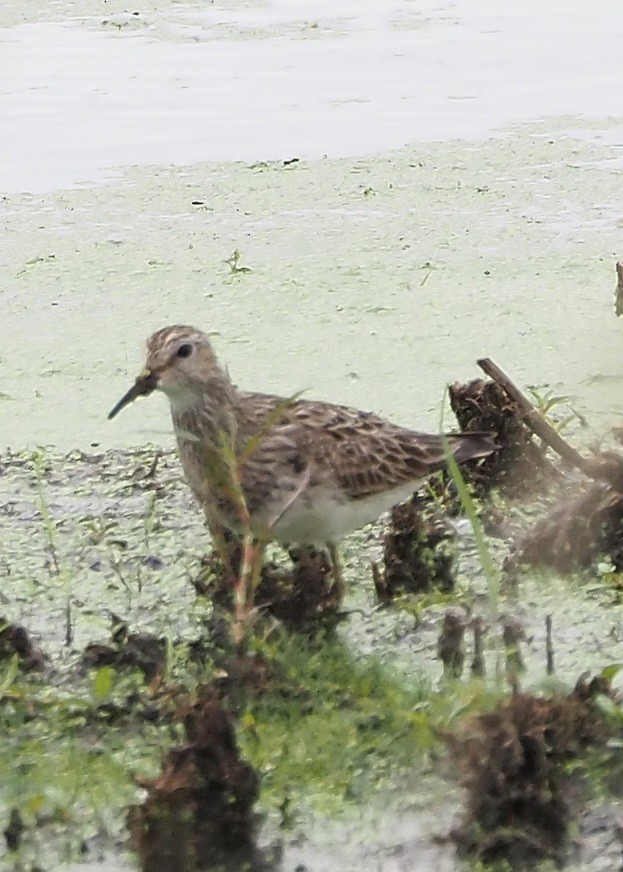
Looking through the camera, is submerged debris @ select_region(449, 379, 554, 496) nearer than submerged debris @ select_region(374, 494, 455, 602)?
No

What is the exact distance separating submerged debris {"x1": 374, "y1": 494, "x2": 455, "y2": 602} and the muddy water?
24cm

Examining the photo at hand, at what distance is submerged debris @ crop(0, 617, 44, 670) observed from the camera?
12.9 feet

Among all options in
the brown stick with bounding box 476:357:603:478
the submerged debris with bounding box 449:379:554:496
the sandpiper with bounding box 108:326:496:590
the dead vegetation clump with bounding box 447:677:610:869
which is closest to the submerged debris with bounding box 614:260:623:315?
the submerged debris with bounding box 449:379:554:496

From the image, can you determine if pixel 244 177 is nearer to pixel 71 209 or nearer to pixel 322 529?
pixel 71 209

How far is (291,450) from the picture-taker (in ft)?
14.5

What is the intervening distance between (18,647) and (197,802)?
38.0 inches

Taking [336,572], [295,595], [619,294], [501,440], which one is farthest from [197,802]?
[619,294]

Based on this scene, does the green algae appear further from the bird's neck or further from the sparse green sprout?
the bird's neck

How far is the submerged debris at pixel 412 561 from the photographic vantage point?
434 centimetres

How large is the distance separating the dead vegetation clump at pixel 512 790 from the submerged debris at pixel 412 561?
119 centimetres

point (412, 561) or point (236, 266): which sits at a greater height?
point (412, 561)

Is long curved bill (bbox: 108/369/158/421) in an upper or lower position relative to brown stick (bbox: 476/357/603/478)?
upper

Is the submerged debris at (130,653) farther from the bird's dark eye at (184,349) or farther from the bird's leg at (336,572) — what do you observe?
the bird's dark eye at (184,349)

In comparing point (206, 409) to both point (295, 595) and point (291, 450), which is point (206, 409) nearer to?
point (291, 450)
